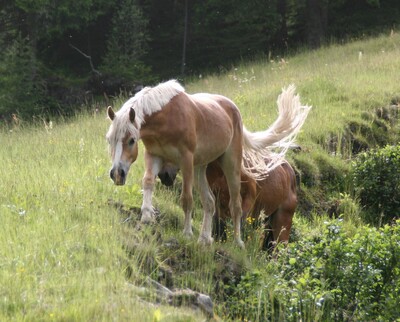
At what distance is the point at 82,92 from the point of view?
2711 centimetres

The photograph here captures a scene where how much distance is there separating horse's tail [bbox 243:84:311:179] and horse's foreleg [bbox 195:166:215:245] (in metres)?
1.00

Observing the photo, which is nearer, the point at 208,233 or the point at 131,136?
the point at 131,136

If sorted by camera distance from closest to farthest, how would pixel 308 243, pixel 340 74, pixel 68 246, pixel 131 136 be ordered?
pixel 68 246 < pixel 131 136 < pixel 308 243 < pixel 340 74

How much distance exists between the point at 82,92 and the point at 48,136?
14262 millimetres

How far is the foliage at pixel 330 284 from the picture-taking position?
273 inches

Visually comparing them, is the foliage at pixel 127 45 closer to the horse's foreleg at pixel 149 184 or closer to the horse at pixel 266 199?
the horse at pixel 266 199

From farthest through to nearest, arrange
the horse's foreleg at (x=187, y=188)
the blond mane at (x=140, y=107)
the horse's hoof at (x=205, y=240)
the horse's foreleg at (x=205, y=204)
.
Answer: the horse's foreleg at (x=205, y=204), the horse's hoof at (x=205, y=240), the horse's foreleg at (x=187, y=188), the blond mane at (x=140, y=107)

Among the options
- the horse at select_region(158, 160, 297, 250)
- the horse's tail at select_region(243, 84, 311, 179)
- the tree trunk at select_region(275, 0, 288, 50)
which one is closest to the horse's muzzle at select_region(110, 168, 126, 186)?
the horse at select_region(158, 160, 297, 250)

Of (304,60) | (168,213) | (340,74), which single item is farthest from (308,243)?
(304,60)

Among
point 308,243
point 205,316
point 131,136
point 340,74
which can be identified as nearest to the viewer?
point 205,316

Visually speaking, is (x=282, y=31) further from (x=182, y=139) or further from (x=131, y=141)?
(x=131, y=141)

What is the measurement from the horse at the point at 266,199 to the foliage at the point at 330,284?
5.73ft

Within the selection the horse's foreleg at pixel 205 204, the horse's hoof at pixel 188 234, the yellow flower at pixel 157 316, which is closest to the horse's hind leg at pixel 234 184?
the horse's foreleg at pixel 205 204

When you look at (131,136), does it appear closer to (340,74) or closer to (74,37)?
(340,74)
